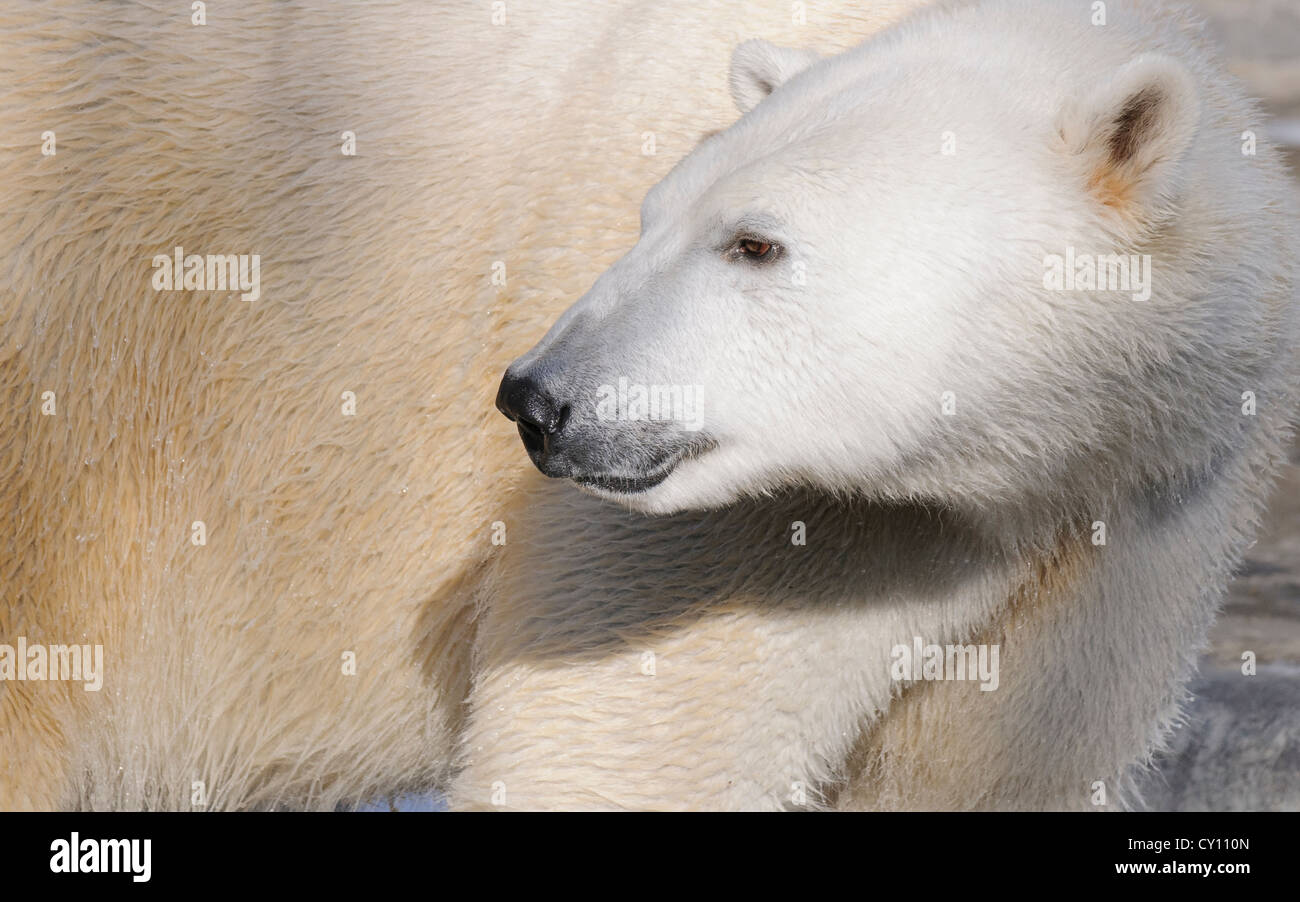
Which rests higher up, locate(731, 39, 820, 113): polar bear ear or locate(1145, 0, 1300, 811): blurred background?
locate(731, 39, 820, 113): polar bear ear

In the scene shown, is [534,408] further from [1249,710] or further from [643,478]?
[1249,710]

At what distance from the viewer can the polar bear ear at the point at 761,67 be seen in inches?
113

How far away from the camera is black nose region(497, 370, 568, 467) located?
8.01 ft

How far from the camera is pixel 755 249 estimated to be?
2.53 metres

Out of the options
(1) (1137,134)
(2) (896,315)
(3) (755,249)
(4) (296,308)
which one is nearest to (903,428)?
(2) (896,315)

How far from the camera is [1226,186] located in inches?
101

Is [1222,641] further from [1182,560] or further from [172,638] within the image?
[172,638]

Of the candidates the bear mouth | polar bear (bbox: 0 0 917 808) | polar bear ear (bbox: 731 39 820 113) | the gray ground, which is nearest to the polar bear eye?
the bear mouth

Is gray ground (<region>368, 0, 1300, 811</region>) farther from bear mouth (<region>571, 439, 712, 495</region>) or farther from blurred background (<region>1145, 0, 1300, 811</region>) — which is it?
bear mouth (<region>571, 439, 712, 495</region>)

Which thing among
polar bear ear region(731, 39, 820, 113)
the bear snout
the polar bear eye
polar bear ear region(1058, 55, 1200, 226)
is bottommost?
the bear snout

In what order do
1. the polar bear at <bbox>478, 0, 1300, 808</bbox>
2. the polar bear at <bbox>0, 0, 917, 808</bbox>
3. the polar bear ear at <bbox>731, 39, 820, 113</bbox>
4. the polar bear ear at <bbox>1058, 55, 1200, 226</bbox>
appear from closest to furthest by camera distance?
the polar bear ear at <bbox>1058, 55, 1200, 226</bbox> < the polar bear at <bbox>478, 0, 1300, 808</bbox> < the polar bear ear at <bbox>731, 39, 820, 113</bbox> < the polar bear at <bbox>0, 0, 917, 808</bbox>

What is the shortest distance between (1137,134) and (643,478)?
1.03 m

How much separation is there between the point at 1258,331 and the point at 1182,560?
567 millimetres
